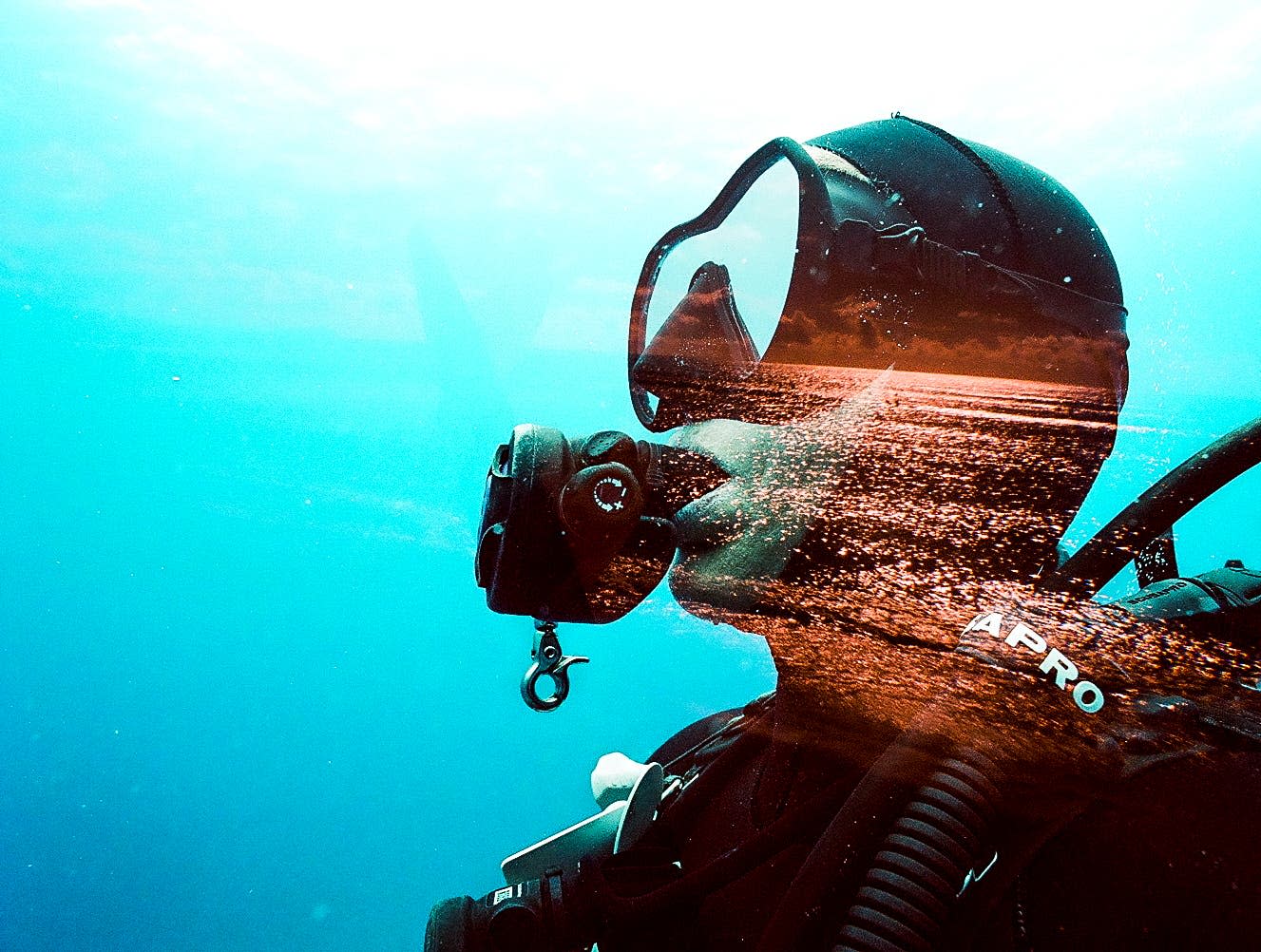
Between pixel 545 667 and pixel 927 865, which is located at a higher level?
pixel 927 865

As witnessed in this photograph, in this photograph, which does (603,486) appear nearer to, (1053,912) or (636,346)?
(636,346)

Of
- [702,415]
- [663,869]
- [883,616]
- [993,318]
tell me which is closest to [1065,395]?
[993,318]

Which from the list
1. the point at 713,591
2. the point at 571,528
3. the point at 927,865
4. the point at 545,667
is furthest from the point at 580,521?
the point at 927,865

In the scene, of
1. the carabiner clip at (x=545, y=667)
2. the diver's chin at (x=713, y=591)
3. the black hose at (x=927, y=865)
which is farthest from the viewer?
the carabiner clip at (x=545, y=667)

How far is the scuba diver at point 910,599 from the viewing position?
575 mm

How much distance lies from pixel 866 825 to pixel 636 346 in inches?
31.9

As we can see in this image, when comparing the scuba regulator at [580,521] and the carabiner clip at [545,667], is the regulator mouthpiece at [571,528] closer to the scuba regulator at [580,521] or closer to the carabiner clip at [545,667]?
the scuba regulator at [580,521]

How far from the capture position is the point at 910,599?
744 mm

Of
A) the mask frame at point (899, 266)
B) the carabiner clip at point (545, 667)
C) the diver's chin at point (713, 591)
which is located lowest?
the carabiner clip at point (545, 667)

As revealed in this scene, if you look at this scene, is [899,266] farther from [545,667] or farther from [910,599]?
[545,667]

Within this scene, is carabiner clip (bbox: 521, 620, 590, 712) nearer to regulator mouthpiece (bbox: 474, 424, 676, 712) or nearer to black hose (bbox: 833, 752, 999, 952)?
regulator mouthpiece (bbox: 474, 424, 676, 712)

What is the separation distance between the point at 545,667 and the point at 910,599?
21.3 inches

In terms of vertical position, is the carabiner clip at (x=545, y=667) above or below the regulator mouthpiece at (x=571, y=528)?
below

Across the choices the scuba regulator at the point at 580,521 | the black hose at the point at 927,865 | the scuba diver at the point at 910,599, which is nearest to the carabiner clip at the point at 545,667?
the scuba diver at the point at 910,599
